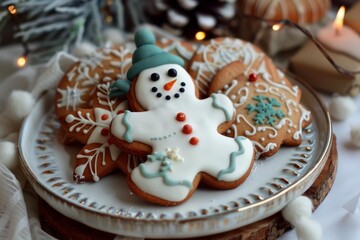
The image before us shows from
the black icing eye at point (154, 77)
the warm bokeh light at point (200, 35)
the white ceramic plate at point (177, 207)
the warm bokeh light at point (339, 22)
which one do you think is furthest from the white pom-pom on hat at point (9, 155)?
the warm bokeh light at point (339, 22)

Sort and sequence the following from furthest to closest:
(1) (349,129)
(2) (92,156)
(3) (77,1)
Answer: (3) (77,1)
(1) (349,129)
(2) (92,156)

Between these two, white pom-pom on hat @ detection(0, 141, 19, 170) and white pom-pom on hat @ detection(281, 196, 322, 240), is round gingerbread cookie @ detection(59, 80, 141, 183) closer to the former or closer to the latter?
white pom-pom on hat @ detection(0, 141, 19, 170)

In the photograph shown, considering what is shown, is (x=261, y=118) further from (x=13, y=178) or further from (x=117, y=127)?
(x=13, y=178)

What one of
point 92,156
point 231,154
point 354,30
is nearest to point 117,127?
point 92,156

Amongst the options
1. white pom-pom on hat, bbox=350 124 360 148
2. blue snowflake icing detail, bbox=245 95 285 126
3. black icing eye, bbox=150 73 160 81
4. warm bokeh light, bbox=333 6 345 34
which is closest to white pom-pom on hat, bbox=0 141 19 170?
black icing eye, bbox=150 73 160 81

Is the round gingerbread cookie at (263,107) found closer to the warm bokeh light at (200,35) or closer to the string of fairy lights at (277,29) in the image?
the string of fairy lights at (277,29)
